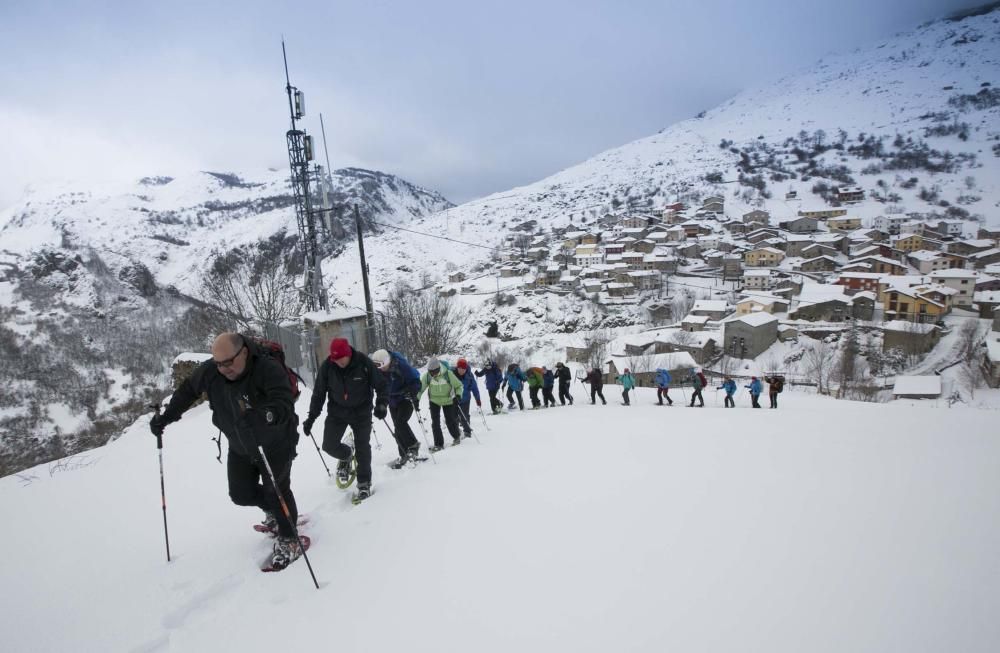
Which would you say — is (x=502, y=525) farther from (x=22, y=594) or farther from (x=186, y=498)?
(x=186, y=498)

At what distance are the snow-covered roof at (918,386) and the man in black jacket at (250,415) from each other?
3546 centimetres

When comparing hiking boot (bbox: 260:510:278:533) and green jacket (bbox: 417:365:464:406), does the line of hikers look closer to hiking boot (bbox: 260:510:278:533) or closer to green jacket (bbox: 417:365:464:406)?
hiking boot (bbox: 260:510:278:533)

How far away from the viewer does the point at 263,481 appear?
345 cm

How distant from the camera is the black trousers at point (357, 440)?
439 centimetres

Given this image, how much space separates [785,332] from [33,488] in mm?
52801

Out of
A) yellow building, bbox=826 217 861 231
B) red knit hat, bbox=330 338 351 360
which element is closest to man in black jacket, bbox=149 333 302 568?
red knit hat, bbox=330 338 351 360

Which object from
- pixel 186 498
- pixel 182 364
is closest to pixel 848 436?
pixel 186 498

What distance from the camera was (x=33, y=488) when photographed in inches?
232

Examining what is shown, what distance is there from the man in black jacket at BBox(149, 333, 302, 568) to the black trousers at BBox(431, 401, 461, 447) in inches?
123

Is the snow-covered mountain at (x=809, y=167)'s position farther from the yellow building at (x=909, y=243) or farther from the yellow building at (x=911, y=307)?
the yellow building at (x=911, y=307)

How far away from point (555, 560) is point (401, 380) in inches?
124

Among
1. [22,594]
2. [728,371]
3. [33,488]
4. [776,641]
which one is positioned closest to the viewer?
[776,641]

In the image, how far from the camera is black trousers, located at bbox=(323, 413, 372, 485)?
4.39 meters

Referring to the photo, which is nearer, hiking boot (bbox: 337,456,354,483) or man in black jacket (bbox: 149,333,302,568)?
man in black jacket (bbox: 149,333,302,568)
